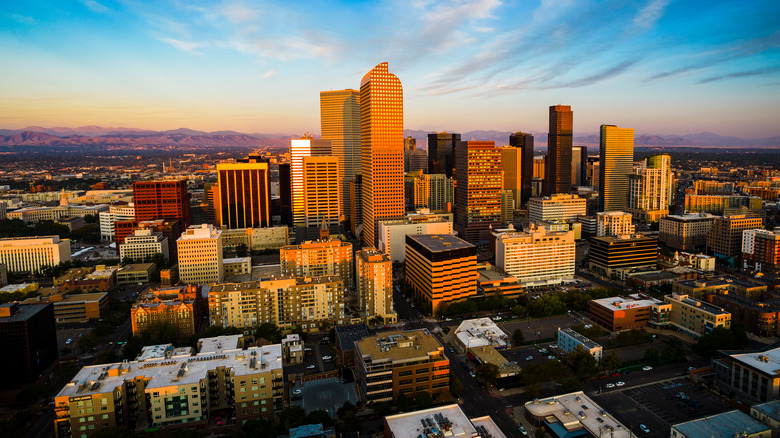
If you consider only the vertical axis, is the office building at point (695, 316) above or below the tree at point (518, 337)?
above

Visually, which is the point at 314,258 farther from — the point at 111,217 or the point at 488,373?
the point at 111,217

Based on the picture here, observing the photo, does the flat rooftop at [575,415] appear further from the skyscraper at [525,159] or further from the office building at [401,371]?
the skyscraper at [525,159]

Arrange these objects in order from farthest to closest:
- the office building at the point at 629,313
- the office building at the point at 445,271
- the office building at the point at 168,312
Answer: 1. the office building at the point at 445,271
2. the office building at the point at 629,313
3. the office building at the point at 168,312

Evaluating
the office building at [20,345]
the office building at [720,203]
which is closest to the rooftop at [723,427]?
the office building at [20,345]

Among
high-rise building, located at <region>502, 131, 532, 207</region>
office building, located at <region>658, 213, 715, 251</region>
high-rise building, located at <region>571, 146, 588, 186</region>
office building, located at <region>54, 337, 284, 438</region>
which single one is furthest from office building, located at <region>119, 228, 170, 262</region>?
high-rise building, located at <region>571, 146, 588, 186</region>

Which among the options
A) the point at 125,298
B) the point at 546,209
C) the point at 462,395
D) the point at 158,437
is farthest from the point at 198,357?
the point at 546,209

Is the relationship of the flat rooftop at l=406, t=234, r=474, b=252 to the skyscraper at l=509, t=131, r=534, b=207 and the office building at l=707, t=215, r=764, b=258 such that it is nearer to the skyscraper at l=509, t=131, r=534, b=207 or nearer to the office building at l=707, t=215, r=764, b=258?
the office building at l=707, t=215, r=764, b=258
